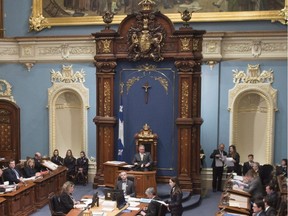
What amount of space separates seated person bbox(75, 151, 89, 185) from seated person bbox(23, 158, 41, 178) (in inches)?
81.9

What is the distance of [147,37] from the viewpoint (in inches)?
490

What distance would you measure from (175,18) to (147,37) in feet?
10.0

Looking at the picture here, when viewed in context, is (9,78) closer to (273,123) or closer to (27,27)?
(27,27)

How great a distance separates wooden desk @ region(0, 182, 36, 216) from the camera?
10258 mm

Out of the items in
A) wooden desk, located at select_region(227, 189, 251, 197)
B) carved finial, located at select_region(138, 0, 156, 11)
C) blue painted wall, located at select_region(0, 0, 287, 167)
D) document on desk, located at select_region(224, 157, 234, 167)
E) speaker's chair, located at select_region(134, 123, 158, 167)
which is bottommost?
wooden desk, located at select_region(227, 189, 251, 197)

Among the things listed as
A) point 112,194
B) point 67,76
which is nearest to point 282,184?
point 112,194

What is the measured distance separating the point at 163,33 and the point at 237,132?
4330 millimetres

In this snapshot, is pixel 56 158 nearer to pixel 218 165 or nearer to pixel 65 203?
pixel 218 165

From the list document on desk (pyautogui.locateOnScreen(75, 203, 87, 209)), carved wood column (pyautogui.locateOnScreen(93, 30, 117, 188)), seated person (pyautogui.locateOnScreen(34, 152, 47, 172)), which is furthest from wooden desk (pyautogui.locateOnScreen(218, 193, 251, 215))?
seated person (pyautogui.locateOnScreen(34, 152, 47, 172))

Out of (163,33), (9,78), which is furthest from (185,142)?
(9,78)

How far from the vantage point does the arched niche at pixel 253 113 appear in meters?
13.7

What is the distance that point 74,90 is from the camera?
15.1m

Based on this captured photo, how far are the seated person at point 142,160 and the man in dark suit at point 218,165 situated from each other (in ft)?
7.24

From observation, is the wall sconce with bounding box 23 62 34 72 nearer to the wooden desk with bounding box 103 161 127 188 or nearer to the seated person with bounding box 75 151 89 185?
the seated person with bounding box 75 151 89 185
